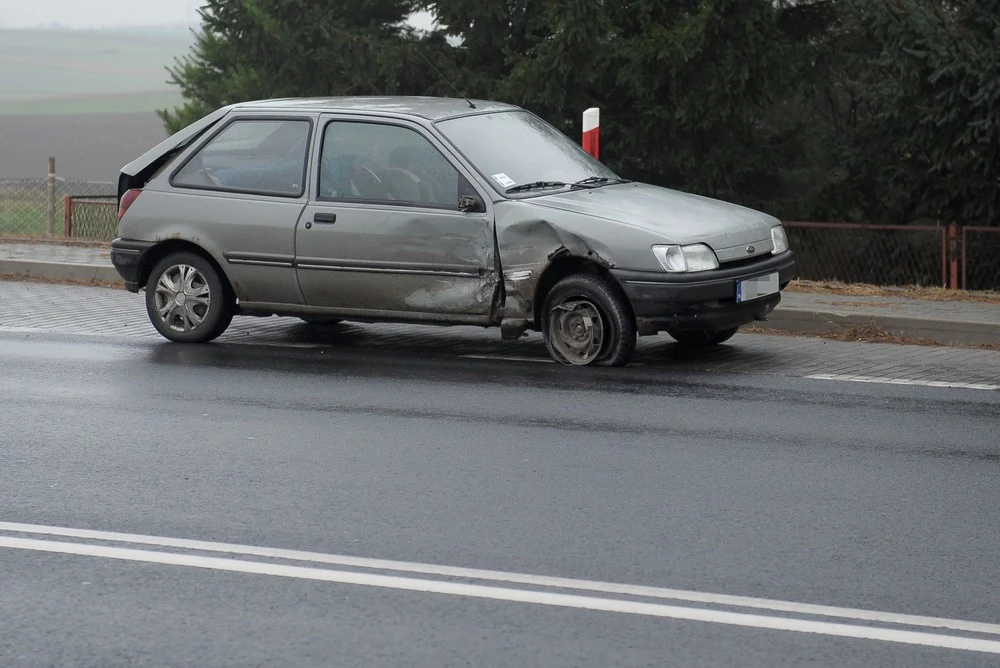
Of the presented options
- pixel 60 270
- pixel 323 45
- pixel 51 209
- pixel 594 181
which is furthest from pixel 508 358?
pixel 323 45

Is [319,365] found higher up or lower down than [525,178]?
lower down

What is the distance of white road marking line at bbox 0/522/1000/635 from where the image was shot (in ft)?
15.7

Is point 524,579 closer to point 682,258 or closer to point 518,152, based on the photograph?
point 682,258

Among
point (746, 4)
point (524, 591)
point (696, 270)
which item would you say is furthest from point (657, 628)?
point (746, 4)

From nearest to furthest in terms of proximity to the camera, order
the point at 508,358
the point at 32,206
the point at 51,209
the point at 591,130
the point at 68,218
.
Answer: the point at 508,358 < the point at 591,130 < the point at 68,218 < the point at 51,209 < the point at 32,206

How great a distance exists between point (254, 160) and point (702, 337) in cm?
336

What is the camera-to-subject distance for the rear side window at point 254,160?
10.7 meters

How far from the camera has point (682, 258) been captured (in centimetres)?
944

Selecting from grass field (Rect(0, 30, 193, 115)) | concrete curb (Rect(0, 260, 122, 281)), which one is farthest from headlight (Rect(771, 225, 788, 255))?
grass field (Rect(0, 30, 193, 115))

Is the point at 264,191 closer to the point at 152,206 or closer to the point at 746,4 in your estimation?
the point at 152,206

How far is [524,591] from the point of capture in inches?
198

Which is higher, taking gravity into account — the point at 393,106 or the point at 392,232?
the point at 393,106

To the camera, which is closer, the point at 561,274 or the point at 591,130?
the point at 561,274

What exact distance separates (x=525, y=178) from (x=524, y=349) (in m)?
1.32
